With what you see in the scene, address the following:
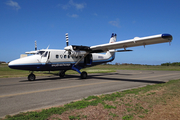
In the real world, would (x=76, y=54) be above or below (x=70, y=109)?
above

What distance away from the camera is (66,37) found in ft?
68.3

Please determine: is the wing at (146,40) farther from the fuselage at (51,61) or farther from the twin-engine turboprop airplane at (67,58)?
the fuselage at (51,61)

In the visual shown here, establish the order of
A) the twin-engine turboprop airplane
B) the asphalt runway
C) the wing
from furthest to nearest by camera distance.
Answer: the twin-engine turboprop airplane
the wing
the asphalt runway

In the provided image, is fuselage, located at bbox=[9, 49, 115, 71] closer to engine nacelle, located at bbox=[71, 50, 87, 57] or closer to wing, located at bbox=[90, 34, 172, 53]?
engine nacelle, located at bbox=[71, 50, 87, 57]

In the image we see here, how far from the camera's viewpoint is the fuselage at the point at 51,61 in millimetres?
13891

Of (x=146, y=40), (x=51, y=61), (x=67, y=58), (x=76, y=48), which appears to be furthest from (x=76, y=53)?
(x=146, y=40)

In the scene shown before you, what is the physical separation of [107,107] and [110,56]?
699 inches

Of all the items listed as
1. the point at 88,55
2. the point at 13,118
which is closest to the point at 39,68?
the point at 88,55

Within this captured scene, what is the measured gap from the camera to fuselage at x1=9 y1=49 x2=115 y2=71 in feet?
45.6

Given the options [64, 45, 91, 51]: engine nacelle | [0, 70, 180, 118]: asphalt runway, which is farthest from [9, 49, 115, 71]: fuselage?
[0, 70, 180, 118]: asphalt runway

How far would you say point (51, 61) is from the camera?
617 inches

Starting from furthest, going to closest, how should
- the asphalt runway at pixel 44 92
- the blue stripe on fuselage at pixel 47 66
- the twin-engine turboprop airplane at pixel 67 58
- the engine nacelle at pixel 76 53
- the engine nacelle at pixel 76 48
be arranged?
the engine nacelle at pixel 76 53, the engine nacelle at pixel 76 48, the blue stripe on fuselage at pixel 47 66, the twin-engine turboprop airplane at pixel 67 58, the asphalt runway at pixel 44 92

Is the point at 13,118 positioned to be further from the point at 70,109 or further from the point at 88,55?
the point at 88,55

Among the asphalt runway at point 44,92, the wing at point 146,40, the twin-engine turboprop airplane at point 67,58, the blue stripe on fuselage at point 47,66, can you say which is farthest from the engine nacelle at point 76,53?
the asphalt runway at point 44,92
